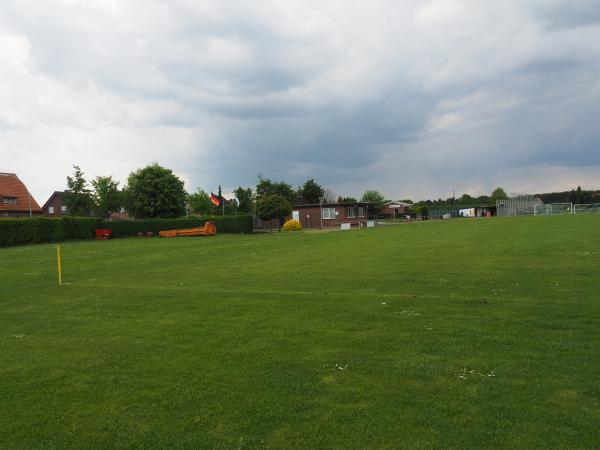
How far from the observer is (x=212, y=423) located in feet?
14.1

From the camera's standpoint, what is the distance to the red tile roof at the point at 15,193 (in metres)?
63.2

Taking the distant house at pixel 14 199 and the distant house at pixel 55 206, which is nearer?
the distant house at pixel 14 199

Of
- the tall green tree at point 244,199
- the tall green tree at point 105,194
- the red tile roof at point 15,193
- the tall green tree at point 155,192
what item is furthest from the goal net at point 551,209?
the red tile roof at point 15,193

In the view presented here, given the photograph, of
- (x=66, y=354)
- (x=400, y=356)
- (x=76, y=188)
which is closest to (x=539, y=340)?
(x=400, y=356)

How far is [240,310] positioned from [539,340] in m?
5.23

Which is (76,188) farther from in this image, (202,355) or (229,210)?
(202,355)

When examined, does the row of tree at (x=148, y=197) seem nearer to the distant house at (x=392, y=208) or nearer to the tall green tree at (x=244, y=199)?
the tall green tree at (x=244, y=199)

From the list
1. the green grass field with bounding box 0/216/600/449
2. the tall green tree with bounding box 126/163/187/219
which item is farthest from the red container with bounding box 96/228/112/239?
the green grass field with bounding box 0/216/600/449

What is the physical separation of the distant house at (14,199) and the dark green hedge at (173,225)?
2702 cm

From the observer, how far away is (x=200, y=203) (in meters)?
98.2

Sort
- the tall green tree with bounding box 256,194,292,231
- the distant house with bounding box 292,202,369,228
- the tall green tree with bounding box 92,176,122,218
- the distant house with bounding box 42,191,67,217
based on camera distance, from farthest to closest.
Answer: the distant house with bounding box 42,191,67,217
the tall green tree with bounding box 92,176,122,218
the distant house with bounding box 292,202,369,228
the tall green tree with bounding box 256,194,292,231

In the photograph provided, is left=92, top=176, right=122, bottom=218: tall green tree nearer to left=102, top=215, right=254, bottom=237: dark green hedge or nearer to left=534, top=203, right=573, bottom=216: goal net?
left=102, top=215, right=254, bottom=237: dark green hedge

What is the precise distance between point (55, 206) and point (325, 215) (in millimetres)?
51417

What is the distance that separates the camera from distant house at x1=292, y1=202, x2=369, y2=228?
61.3 m
